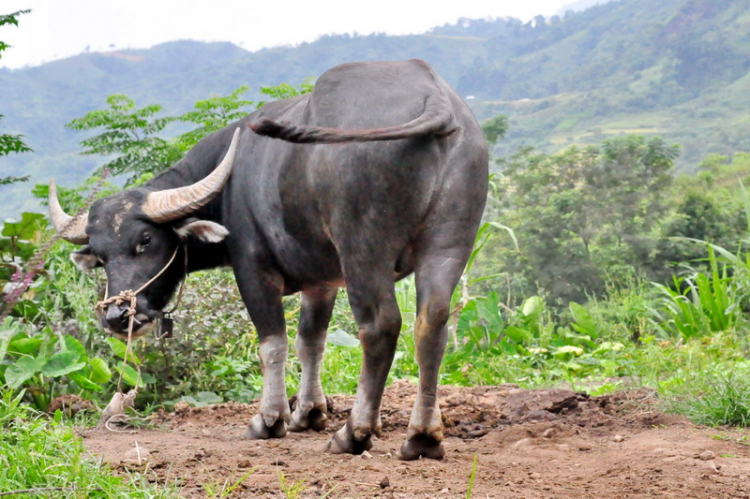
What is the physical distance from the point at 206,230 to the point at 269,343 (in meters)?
0.73

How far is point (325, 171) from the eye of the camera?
384 cm

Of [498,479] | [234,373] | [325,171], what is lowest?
[234,373]

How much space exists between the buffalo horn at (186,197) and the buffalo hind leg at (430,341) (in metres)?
1.43

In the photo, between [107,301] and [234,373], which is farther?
[234,373]

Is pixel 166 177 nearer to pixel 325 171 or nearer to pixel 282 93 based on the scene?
pixel 325 171

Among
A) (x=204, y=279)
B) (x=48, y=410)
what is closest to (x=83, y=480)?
(x=48, y=410)

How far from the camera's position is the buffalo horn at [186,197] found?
461cm

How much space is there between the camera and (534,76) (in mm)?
63188

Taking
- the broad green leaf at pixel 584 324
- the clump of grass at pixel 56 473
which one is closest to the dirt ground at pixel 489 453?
the clump of grass at pixel 56 473

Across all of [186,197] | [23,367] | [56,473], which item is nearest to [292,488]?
[56,473]

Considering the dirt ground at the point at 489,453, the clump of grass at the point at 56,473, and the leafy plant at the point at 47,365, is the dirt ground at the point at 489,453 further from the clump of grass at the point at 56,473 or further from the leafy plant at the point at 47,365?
the leafy plant at the point at 47,365

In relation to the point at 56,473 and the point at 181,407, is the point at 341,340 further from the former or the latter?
the point at 56,473

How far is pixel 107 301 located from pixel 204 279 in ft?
8.95

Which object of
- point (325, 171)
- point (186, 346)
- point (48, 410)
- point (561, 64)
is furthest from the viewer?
point (561, 64)
